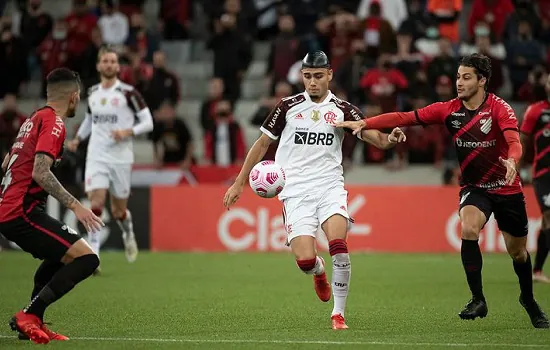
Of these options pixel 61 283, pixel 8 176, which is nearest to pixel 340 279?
pixel 61 283

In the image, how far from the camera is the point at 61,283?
9.07m

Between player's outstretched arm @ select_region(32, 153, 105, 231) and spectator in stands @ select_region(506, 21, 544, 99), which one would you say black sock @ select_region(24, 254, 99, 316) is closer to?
player's outstretched arm @ select_region(32, 153, 105, 231)

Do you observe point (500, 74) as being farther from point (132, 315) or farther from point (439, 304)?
point (132, 315)

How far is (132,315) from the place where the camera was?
11148 mm

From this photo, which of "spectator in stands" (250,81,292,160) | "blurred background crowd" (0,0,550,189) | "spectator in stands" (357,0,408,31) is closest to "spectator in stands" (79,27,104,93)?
"blurred background crowd" (0,0,550,189)

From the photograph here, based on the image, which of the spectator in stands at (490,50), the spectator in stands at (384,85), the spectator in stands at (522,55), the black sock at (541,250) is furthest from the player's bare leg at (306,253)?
the spectator in stands at (522,55)

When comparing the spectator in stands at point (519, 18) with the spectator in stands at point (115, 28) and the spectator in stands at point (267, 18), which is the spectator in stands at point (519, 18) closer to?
the spectator in stands at point (267, 18)

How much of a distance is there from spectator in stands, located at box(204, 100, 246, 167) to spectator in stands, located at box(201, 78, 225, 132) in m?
0.32

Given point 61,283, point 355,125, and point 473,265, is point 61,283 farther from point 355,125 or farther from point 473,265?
point 473,265

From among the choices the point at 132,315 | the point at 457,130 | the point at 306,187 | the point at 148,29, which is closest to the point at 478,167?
the point at 457,130

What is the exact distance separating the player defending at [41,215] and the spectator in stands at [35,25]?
16.9 meters

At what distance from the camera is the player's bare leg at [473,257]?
10156mm

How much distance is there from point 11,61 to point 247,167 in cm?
1562

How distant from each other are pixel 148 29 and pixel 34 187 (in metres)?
17.1
